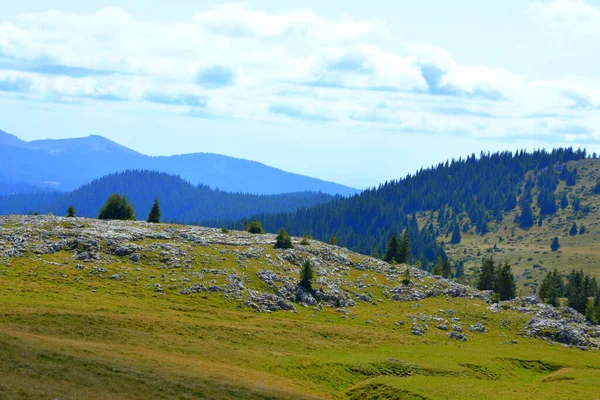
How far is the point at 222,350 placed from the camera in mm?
72500

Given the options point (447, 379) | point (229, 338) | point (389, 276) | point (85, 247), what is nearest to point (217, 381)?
point (229, 338)

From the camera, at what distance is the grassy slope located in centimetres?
5406

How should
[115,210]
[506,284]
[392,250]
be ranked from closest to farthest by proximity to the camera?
[506,284] < [115,210] < [392,250]

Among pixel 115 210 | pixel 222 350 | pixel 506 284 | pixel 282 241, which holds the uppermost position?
pixel 115 210

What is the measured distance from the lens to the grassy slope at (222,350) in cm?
5406

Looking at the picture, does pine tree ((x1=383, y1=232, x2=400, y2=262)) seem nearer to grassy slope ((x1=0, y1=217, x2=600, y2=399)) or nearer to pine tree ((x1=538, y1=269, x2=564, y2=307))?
pine tree ((x1=538, y1=269, x2=564, y2=307))

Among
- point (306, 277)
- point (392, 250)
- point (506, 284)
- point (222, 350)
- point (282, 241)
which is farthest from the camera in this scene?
point (392, 250)

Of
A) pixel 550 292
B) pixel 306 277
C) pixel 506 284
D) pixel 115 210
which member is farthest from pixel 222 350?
pixel 550 292

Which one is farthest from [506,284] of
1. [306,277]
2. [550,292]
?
[306,277]

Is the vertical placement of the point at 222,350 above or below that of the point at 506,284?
below

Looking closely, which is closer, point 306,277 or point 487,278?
point 306,277

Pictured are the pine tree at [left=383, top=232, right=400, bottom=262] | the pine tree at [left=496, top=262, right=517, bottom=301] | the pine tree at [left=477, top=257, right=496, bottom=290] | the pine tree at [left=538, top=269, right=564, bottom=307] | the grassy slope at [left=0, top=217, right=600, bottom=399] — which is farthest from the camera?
the pine tree at [left=383, top=232, right=400, bottom=262]

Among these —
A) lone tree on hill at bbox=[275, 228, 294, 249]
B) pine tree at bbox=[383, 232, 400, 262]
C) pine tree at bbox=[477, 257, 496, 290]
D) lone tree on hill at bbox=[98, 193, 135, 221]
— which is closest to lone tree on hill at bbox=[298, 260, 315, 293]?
lone tree on hill at bbox=[275, 228, 294, 249]

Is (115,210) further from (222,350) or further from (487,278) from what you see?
(487,278)
